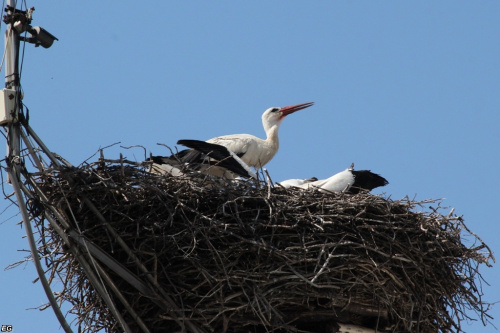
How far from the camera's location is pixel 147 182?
19.0 feet

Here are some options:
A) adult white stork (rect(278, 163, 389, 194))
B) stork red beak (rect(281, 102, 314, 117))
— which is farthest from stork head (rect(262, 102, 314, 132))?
adult white stork (rect(278, 163, 389, 194))

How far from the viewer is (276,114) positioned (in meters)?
9.48

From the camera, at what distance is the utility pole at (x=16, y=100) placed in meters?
4.91

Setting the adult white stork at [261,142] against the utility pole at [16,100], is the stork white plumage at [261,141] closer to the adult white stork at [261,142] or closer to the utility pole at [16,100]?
the adult white stork at [261,142]

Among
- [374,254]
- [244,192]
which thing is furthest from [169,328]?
[374,254]

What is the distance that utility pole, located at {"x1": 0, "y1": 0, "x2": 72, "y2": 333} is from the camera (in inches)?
193

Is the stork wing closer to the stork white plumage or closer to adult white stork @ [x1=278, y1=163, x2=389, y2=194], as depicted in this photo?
adult white stork @ [x1=278, y1=163, x2=389, y2=194]

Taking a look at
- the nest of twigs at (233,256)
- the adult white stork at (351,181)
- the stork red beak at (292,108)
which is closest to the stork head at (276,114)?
the stork red beak at (292,108)

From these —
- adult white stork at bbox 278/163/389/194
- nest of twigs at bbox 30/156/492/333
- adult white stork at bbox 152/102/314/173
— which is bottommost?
nest of twigs at bbox 30/156/492/333

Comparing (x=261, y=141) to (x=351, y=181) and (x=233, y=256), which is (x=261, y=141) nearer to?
(x=351, y=181)

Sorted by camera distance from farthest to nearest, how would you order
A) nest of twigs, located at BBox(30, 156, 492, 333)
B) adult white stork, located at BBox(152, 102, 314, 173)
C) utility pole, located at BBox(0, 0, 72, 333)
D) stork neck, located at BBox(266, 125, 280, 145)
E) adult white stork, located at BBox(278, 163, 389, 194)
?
stork neck, located at BBox(266, 125, 280, 145) → adult white stork, located at BBox(152, 102, 314, 173) → adult white stork, located at BBox(278, 163, 389, 194) → nest of twigs, located at BBox(30, 156, 492, 333) → utility pole, located at BBox(0, 0, 72, 333)

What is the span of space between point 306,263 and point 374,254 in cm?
47

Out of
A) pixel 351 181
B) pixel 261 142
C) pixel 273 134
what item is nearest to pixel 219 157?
pixel 351 181

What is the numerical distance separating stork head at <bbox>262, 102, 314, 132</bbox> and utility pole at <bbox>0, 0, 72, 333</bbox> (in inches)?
166
